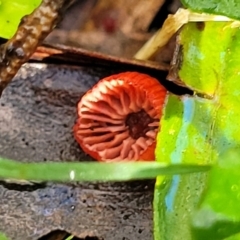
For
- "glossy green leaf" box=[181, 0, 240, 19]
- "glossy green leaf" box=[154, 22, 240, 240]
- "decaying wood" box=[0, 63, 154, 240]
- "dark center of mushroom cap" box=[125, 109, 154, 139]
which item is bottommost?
"decaying wood" box=[0, 63, 154, 240]

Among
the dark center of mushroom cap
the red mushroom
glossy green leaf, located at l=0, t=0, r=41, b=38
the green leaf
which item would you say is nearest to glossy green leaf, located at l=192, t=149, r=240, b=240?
the green leaf

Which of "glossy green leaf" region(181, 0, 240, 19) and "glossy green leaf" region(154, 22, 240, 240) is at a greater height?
"glossy green leaf" region(181, 0, 240, 19)

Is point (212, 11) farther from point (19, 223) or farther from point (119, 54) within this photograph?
point (19, 223)

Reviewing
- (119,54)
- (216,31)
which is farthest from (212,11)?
(119,54)

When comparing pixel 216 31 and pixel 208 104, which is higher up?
pixel 216 31

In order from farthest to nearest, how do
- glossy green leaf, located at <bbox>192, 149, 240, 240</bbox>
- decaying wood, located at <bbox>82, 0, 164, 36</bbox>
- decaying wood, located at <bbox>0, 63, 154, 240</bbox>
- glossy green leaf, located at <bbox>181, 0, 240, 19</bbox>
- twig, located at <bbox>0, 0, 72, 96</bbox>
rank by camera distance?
decaying wood, located at <bbox>82, 0, 164, 36</bbox> < decaying wood, located at <bbox>0, 63, 154, 240</bbox> < twig, located at <bbox>0, 0, 72, 96</bbox> < glossy green leaf, located at <bbox>181, 0, 240, 19</bbox> < glossy green leaf, located at <bbox>192, 149, 240, 240</bbox>

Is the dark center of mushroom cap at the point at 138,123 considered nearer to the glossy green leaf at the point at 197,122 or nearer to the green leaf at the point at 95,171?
the glossy green leaf at the point at 197,122

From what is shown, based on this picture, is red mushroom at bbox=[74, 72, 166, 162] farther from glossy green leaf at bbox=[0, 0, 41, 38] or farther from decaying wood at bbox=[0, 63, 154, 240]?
glossy green leaf at bbox=[0, 0, 41, 38]
